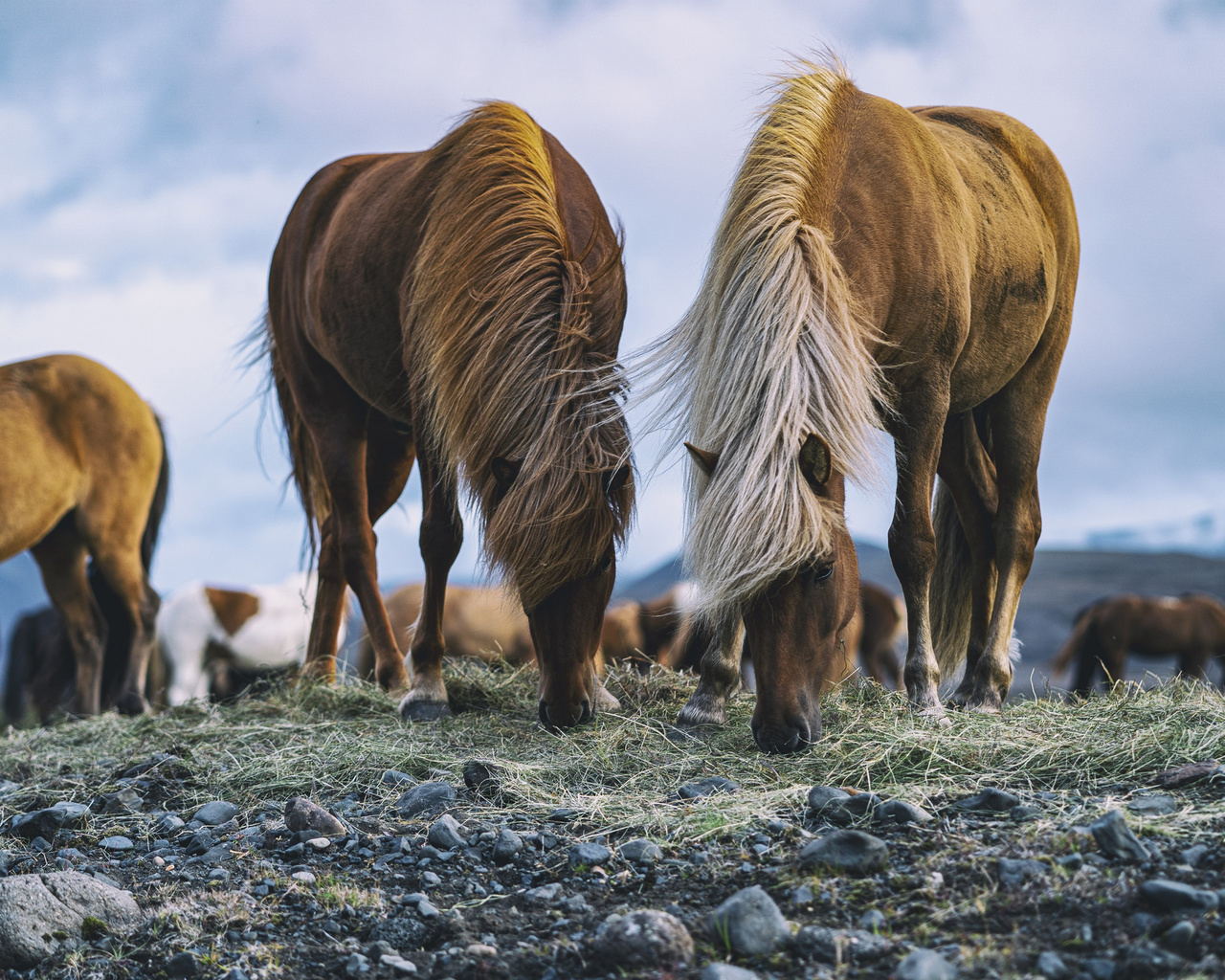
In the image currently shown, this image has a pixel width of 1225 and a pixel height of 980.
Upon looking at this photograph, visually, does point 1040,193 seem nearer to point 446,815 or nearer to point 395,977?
point 446,815

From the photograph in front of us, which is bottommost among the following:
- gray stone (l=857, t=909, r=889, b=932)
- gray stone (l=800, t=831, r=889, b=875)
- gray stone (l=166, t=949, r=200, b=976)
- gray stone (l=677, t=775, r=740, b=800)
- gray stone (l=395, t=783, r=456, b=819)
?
gray stone (l=166, t=949, r=200, b=976)

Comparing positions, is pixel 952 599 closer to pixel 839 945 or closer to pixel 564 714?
pixel 564 714

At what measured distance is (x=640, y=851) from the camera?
7.96ft

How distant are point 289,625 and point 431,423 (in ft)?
30.4

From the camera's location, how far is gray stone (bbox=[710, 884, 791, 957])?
74.5 inches

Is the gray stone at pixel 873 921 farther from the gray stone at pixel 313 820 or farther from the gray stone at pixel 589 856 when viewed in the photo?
the gray stone at pixel 313 820

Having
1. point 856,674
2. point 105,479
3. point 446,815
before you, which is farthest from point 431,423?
point 105,479

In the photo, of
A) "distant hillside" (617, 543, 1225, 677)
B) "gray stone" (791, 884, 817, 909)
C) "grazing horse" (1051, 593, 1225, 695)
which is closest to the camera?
"gray stone" (791, 884, 817, 909)

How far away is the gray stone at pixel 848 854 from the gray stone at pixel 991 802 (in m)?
0.41

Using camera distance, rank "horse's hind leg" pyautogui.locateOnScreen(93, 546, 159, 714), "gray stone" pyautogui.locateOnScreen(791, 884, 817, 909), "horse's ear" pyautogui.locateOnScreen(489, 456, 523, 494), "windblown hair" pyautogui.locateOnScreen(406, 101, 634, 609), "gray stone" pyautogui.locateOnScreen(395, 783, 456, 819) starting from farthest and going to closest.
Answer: "horse's hind leg" pyautogui.locateOnScreen(93, 546, 159, 714)
"horse's ear" pyautogui.locateOnScreen(489, 456, 523, 494)
"windblown hair" pyautogui.locateOnScreen(406, 101, 634, 609)
"gray stone" pyautogui.locateOnScreen(395, 783, 456, 819)
"gray stone" pyautogui.locateOnScreen(791, 884, 817, 909)

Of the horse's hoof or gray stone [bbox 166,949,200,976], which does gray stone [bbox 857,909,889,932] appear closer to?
gray stone [bbox 166,949,200,976]

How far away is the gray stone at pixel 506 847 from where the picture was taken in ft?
8.28

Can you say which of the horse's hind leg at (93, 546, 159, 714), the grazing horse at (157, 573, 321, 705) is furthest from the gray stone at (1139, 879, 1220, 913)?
the grazing horse at (157, 573, 321, 705)

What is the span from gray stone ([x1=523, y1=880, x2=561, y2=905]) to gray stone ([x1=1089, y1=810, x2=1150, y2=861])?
112cm
